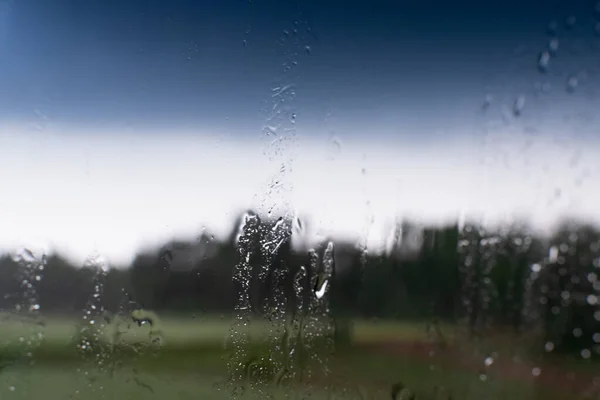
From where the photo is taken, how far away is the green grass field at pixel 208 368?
215 centimetres

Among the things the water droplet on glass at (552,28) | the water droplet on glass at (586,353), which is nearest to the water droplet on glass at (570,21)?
the water droplet on glass at (552,28)

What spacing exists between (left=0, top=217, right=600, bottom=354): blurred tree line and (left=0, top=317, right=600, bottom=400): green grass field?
0.27 feet

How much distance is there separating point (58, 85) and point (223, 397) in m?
1.65

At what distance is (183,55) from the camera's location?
2.86m

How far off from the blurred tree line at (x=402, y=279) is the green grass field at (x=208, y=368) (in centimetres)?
8

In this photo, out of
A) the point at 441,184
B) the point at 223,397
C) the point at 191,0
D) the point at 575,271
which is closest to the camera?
the point at 575,271

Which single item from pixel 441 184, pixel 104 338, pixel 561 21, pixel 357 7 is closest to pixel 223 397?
pixel 104 338

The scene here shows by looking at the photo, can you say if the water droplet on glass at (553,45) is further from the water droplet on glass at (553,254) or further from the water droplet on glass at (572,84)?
the water droplet on glass at (553,254)

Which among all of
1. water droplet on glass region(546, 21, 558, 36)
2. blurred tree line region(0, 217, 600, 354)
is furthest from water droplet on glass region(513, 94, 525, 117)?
blurred tree line region(0, 217, 600, 354)

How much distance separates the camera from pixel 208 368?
266 centimetres

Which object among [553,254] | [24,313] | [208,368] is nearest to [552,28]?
[553,254]

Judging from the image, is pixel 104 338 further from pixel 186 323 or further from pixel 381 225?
pixel 381 225

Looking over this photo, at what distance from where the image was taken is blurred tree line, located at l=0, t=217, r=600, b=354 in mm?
2023

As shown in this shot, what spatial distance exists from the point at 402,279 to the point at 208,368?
0.94 metres
